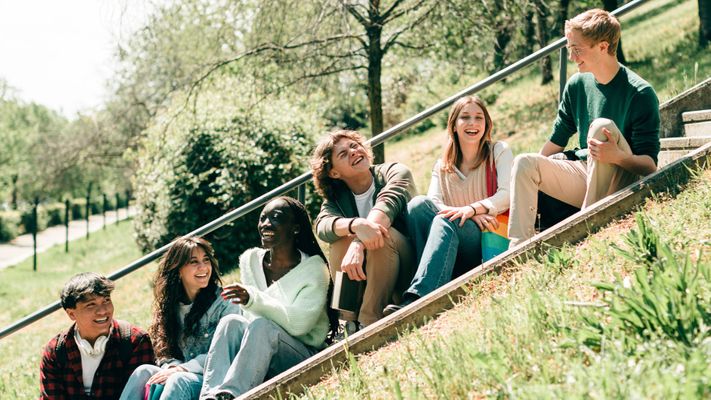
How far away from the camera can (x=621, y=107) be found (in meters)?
4.35

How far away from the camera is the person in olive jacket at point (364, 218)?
4242mm

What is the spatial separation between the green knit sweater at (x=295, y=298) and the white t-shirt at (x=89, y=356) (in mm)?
884

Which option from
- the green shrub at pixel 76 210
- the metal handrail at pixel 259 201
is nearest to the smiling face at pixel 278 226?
the metal handrail at pixel 259 201

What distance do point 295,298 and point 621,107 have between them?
212cm

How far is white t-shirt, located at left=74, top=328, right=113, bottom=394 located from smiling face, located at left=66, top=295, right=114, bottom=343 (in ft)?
0.14

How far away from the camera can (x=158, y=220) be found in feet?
40.2

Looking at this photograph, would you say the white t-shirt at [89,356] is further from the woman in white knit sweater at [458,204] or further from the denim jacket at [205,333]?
the woman in white knit sweater at [458,204]

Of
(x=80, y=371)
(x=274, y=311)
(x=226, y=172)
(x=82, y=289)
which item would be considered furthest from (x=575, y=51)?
(x=226, y=172)

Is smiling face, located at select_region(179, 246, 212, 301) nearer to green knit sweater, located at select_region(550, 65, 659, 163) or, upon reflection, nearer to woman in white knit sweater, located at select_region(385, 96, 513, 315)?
woman in white knit sweater, located at select_region(385, 96, 513, 315)

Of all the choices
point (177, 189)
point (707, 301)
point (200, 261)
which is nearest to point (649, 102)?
point (707, 301)

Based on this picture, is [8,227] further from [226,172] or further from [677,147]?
[677,147]

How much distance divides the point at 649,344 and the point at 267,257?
2567mm

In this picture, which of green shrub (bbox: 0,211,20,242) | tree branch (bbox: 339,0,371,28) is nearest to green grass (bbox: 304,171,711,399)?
tree branch (bbox: 339,0,371,28)

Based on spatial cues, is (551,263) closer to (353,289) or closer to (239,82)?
(353,289)
